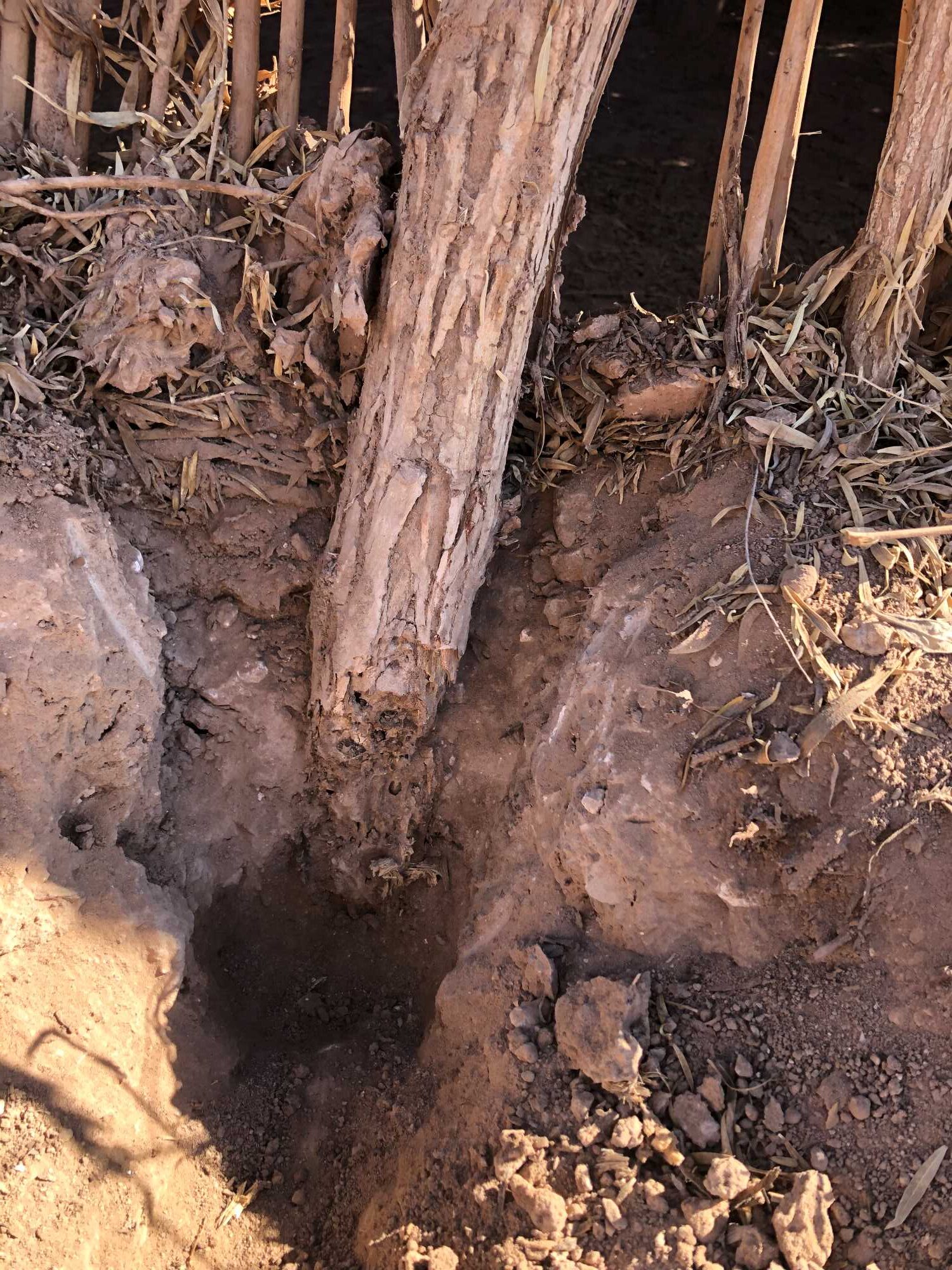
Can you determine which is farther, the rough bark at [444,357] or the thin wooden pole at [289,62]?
the thin wooden pole at [289,62]

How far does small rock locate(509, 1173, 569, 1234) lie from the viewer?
1876 millimetres

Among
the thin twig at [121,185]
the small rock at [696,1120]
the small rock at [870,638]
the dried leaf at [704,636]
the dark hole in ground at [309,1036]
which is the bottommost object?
the dark hole in ground at [309,1036]

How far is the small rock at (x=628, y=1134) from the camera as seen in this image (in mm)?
1922

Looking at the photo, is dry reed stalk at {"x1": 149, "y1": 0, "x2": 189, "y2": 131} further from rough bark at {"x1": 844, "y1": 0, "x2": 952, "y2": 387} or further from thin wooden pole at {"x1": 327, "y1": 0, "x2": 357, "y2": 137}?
rough bark at {"x1": 844, "y1": 0, "x2": 952, "y2": 387}

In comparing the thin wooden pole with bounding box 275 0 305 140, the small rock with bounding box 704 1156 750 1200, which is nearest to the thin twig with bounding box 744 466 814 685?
the small rock with bounding box 704 1156 750 1200

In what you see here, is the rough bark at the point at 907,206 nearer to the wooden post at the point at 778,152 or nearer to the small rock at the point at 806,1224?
the wooden post at the point at 778,152

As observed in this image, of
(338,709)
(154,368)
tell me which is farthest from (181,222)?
(338,709)

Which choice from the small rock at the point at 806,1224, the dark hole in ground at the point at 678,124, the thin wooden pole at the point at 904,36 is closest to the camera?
the small rock at the point at 806,1224

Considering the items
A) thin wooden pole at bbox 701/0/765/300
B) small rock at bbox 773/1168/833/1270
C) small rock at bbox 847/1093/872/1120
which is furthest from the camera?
thin wooden pole at bbox 701/0/765/300

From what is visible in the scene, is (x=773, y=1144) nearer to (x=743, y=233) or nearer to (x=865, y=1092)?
(x=865, y=1092)

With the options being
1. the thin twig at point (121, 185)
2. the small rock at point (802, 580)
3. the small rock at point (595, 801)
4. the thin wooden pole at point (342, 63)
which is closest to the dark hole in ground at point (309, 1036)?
the small rock at point (595, 801)

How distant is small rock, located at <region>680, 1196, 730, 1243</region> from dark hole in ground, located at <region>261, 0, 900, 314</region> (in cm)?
307

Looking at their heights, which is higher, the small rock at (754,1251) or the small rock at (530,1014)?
the small rock at (530,1014)

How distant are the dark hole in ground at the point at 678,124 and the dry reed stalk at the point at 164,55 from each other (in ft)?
5.79
